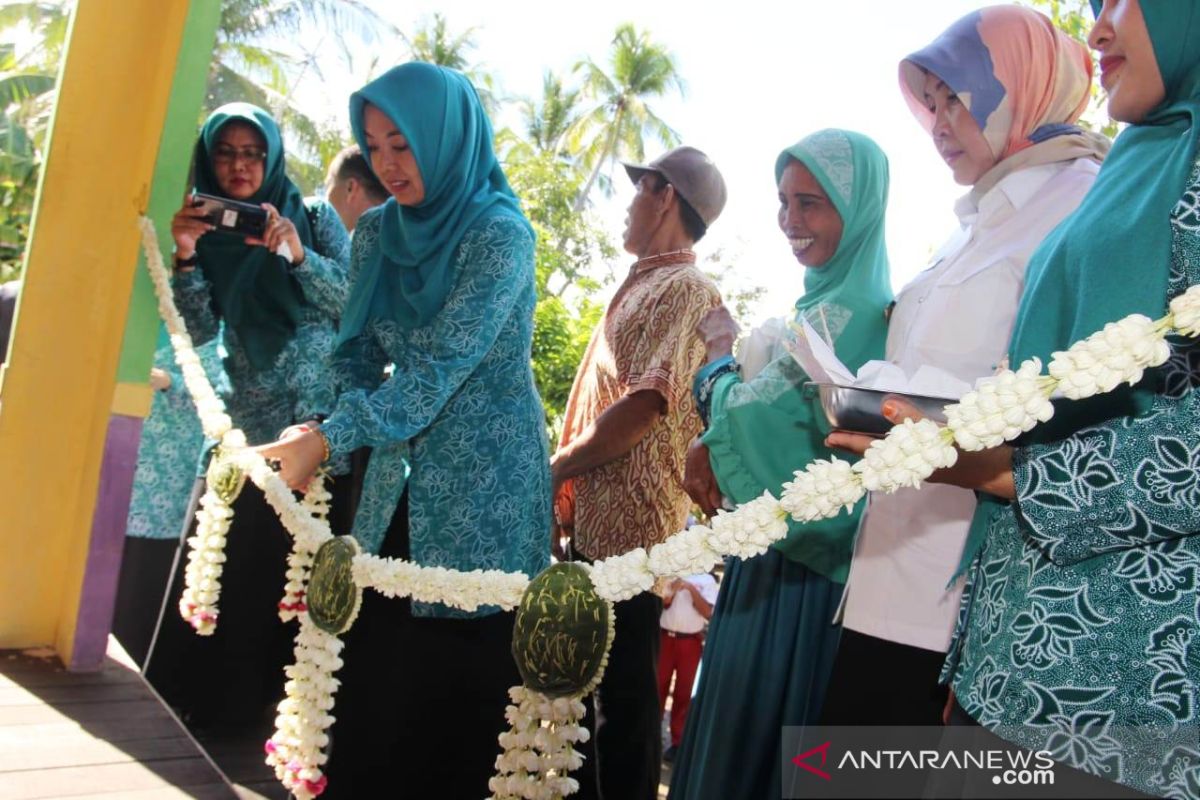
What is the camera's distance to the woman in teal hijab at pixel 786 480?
2.15 m

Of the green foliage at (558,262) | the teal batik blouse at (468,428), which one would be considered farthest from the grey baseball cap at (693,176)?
the green foliage at (558,262)

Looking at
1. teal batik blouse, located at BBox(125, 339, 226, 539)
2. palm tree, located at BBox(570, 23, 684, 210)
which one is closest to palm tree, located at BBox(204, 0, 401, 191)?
palm tree, located at BBox(570, 23, 684, 210)

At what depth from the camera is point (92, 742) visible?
273 cm

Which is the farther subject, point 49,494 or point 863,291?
point 49,494

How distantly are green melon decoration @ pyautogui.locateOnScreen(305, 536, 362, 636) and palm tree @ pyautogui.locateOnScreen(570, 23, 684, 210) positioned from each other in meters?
25.8

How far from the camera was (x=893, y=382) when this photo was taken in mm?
1382

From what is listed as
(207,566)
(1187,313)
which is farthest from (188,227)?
(1187,313)

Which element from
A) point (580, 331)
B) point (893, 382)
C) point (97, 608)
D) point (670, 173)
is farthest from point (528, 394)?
point (580, 331)

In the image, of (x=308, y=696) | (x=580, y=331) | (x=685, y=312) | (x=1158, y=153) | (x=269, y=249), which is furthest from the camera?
(x=580, y=331)

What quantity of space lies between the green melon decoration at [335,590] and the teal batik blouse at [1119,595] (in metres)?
1.37

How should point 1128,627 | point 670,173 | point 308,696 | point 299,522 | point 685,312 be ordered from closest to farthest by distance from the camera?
point 1128,627 < point 308,696 < point 299,522 < point 685,312 < point 670,173

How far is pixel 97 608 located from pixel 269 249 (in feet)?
4.31

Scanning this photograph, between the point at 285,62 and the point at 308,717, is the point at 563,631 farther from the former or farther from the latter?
the point at 285,62

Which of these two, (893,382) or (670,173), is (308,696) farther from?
Result: (670,173)
